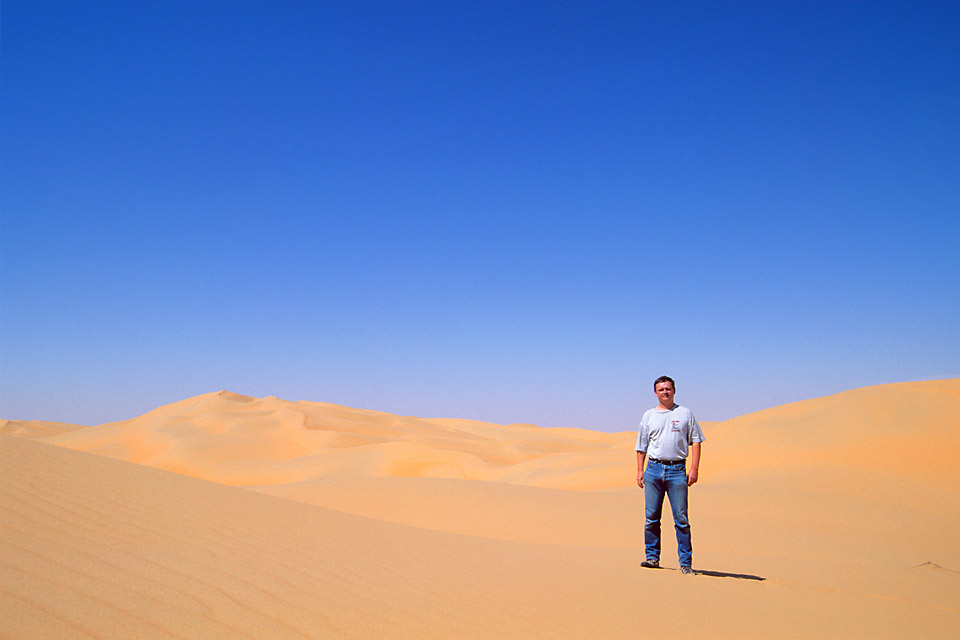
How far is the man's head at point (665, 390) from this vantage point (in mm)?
5785

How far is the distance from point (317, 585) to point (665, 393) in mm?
3688

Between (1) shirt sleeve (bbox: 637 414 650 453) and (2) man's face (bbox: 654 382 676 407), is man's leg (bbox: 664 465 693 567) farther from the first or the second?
(2) man's face (bbox: 654 382 676 407)

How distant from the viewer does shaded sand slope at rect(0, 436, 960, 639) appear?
9.73 feet

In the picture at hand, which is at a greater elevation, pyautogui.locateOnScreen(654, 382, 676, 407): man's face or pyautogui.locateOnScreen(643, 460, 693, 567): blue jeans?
pyautogui.locateOnScreen(654, 382, 676, 407): man's face

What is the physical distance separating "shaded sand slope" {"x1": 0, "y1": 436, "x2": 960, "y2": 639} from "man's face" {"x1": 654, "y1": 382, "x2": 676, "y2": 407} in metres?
1.59

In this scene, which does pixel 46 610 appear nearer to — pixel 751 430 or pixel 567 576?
pixel 567 576

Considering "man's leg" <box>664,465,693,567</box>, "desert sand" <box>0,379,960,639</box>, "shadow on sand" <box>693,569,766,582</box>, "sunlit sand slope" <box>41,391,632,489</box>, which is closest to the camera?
"desert sand" <box>0,379,960,639</box>

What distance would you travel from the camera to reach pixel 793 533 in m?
8.99

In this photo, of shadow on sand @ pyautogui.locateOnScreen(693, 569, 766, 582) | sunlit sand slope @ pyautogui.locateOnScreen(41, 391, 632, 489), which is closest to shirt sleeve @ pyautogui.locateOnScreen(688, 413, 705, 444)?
shadow on sand @ pyautogui.locateOnScreen(693, 569, 766, 582)

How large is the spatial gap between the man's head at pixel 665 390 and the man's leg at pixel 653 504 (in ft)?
1.99

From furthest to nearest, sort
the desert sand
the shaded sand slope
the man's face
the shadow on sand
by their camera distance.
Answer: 1. the man's face
2. the shadow on sand
3. the desert sand
4. the shaded sand slope

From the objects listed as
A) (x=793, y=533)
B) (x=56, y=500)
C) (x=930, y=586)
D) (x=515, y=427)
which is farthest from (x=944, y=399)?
(x=515, y=427)

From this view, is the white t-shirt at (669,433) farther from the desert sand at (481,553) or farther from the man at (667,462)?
the desert sand at (481,553)

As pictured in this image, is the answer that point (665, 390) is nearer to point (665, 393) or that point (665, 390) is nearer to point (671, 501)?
point (665, 393)
